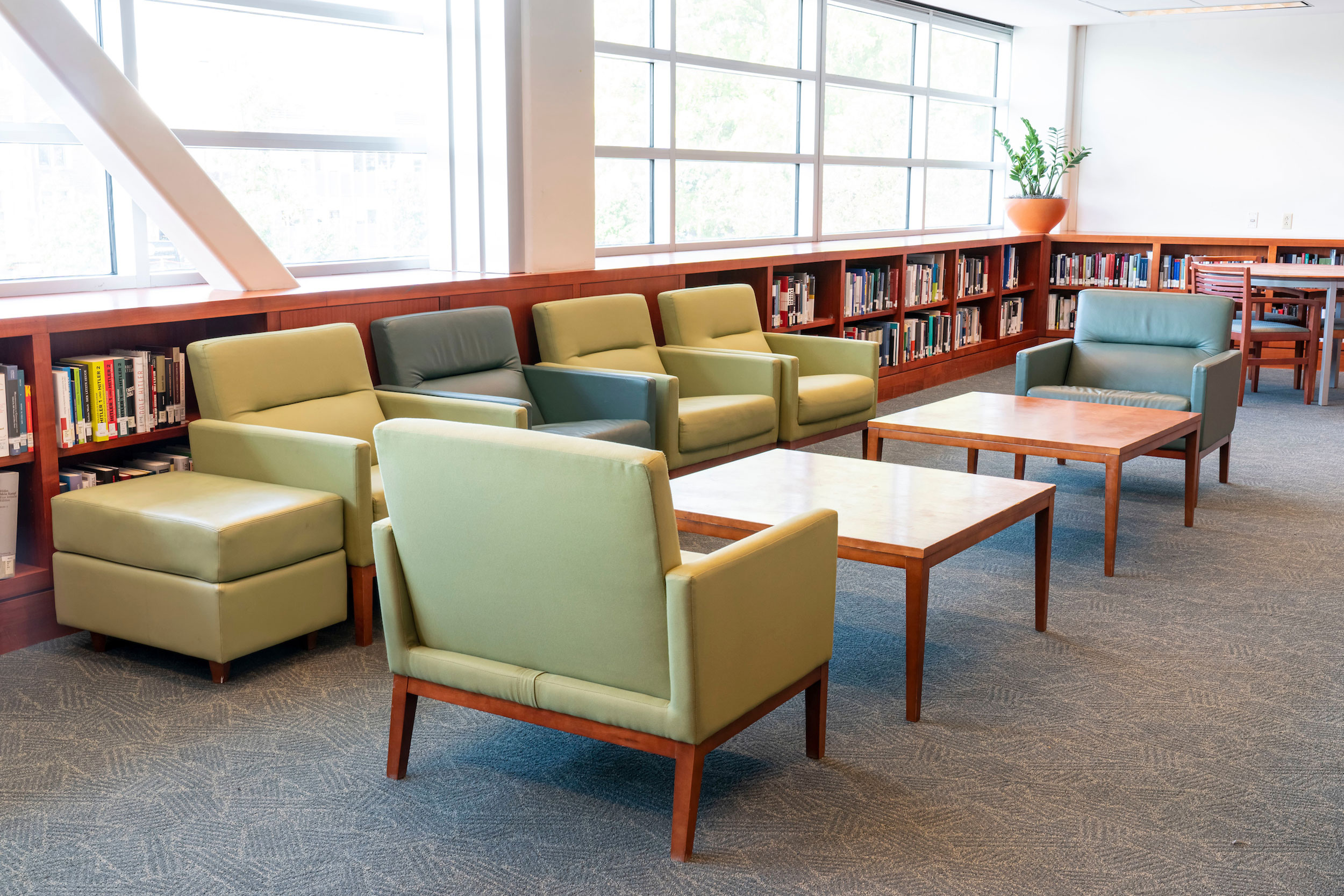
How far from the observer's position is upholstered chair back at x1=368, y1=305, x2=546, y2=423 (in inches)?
180

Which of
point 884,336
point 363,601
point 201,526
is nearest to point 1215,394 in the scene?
point 884,336

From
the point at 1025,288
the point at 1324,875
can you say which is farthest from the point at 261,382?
the point at 1025,288

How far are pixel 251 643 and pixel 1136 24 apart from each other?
954 centimetres

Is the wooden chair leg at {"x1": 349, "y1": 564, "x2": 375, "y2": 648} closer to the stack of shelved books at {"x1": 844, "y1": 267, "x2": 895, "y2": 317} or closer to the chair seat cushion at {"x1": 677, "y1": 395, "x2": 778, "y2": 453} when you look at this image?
the chair seat cushion at {"x1": 677, "y1": 395, "x2": 778, "y2": 453}

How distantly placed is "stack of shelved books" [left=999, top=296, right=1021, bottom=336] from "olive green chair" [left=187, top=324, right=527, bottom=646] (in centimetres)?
629

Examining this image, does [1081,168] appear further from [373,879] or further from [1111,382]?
[373,879]

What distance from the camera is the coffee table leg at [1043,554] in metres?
3.57

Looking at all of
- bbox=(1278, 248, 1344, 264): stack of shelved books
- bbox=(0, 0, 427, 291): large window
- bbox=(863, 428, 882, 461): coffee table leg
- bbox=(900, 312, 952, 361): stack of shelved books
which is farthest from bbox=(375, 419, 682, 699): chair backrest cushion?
bbox=(1278, 248, 1344, 264): stack of shelved books

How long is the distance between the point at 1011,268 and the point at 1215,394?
15.6 feet

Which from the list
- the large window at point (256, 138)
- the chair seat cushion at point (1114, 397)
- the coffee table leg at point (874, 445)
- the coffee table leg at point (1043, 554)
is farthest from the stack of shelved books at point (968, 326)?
the coffee table leg at point (1043, 554)

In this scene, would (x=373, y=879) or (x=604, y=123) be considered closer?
(x=373, y=879)

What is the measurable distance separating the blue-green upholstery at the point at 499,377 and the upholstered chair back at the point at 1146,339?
7.94 feet

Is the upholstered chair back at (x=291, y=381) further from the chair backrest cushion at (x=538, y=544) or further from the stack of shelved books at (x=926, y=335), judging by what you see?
the stack of shelved books at (x=926, y=335)

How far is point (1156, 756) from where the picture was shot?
2.84 meters
